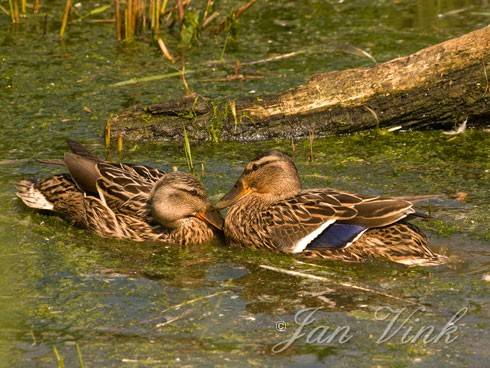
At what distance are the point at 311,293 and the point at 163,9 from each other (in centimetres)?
580

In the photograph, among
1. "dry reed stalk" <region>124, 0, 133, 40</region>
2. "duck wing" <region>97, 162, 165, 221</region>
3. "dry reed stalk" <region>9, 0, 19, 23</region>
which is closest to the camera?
"duck wing" <region>97, 162, 165, 221</region>

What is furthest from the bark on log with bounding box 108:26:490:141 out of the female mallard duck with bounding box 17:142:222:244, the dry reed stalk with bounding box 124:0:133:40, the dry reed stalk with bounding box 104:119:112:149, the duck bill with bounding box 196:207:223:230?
the dry reed stalk with bounding box 124:0:133:40

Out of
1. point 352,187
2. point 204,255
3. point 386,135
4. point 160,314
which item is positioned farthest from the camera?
point 386,135

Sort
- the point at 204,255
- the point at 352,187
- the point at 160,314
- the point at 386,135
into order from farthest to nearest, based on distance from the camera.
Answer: the point at 386,135 → the point at 352,187 → the point at 204,255 → the point at 160,314

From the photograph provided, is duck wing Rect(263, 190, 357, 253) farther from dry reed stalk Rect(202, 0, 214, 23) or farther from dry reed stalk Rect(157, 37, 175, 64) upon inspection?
dry reed stalk Rect(202, 0, 214, 23)

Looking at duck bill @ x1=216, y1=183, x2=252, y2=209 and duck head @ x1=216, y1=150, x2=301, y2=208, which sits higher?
duck head @ x1=216, y1=150, x2=301, y2=208

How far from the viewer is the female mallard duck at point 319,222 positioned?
7297mm

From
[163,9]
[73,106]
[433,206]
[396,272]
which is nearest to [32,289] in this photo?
[396,272]

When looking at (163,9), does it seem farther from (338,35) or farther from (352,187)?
(352,187)

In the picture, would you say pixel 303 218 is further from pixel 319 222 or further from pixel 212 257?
pixel 212 257

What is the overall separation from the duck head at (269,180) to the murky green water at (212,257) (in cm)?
49

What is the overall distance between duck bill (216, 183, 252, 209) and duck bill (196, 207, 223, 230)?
2.7 inches

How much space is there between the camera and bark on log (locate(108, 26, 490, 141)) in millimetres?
9195

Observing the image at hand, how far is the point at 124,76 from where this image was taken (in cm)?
1102
